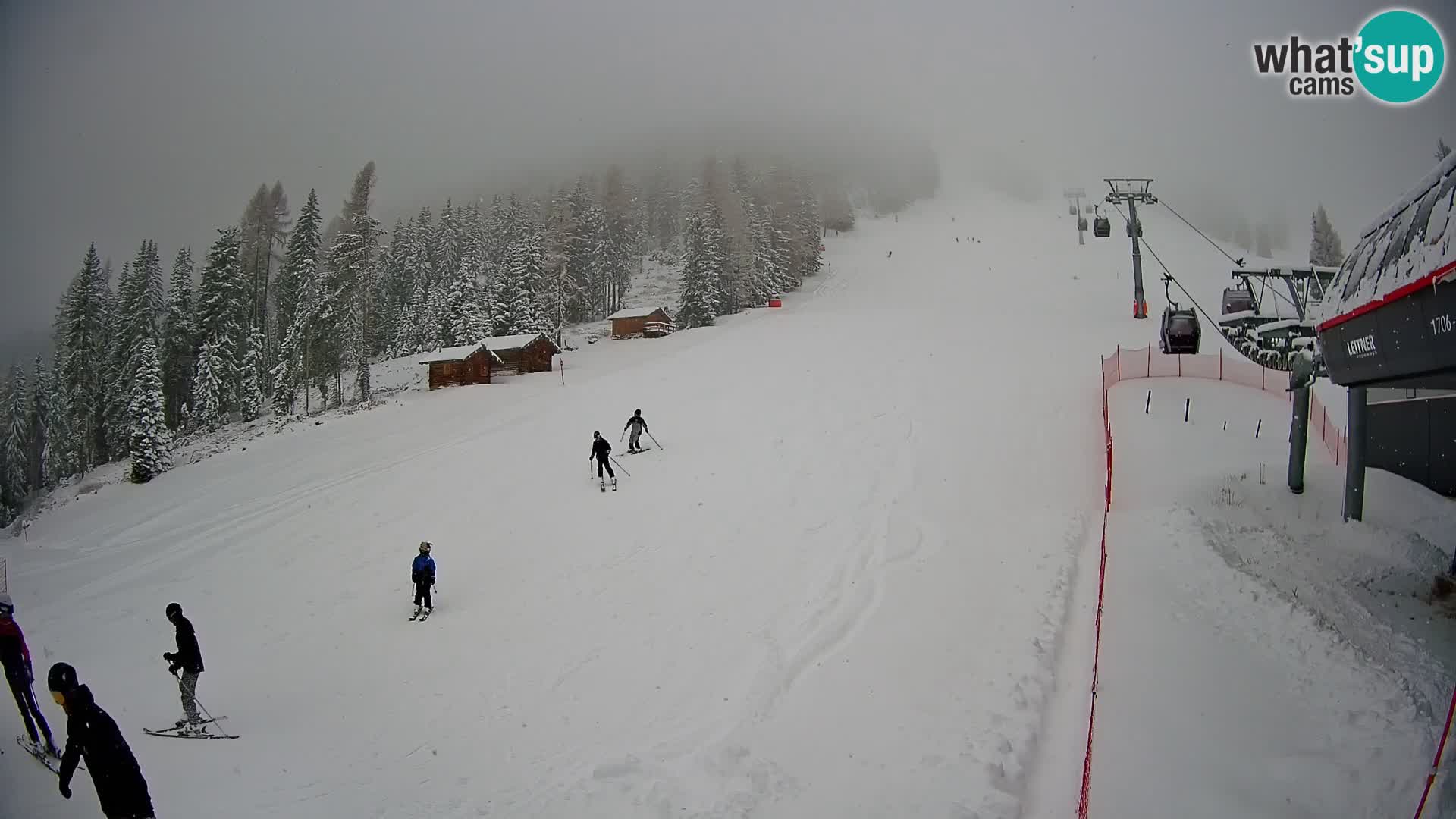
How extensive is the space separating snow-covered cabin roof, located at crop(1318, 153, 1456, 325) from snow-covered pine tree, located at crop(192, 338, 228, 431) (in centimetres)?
5773

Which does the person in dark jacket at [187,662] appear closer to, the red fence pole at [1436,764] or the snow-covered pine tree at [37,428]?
the red fence pole at [1436,764]

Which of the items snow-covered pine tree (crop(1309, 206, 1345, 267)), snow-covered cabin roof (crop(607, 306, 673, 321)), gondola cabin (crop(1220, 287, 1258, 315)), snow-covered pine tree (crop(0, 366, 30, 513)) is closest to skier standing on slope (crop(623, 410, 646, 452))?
gondola cabin (crop(1220, 287, 1258, 315))

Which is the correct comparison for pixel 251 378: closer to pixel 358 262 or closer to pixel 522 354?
pixel 358 262

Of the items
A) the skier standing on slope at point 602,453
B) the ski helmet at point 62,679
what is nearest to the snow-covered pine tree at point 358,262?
the skier standing on slope at point 602,453

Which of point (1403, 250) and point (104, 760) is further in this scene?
point (1403, 250)

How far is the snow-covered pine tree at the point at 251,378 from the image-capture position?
161ft

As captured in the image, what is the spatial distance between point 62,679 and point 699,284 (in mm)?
53113

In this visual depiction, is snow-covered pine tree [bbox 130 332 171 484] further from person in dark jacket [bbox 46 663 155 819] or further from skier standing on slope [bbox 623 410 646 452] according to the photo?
person in dark jacket [bbox 46 663 155 819]

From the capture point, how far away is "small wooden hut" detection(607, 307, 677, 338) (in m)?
56.7

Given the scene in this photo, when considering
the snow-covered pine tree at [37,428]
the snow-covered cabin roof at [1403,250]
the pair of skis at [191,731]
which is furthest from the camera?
the snow-covered pine tree at [37,428]

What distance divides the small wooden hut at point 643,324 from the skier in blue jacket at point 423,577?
1765 inches

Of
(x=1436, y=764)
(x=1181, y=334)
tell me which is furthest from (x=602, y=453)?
(x=1181, y=334)

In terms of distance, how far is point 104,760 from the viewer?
5.64 meters

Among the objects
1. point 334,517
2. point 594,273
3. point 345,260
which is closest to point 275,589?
point 334,517
